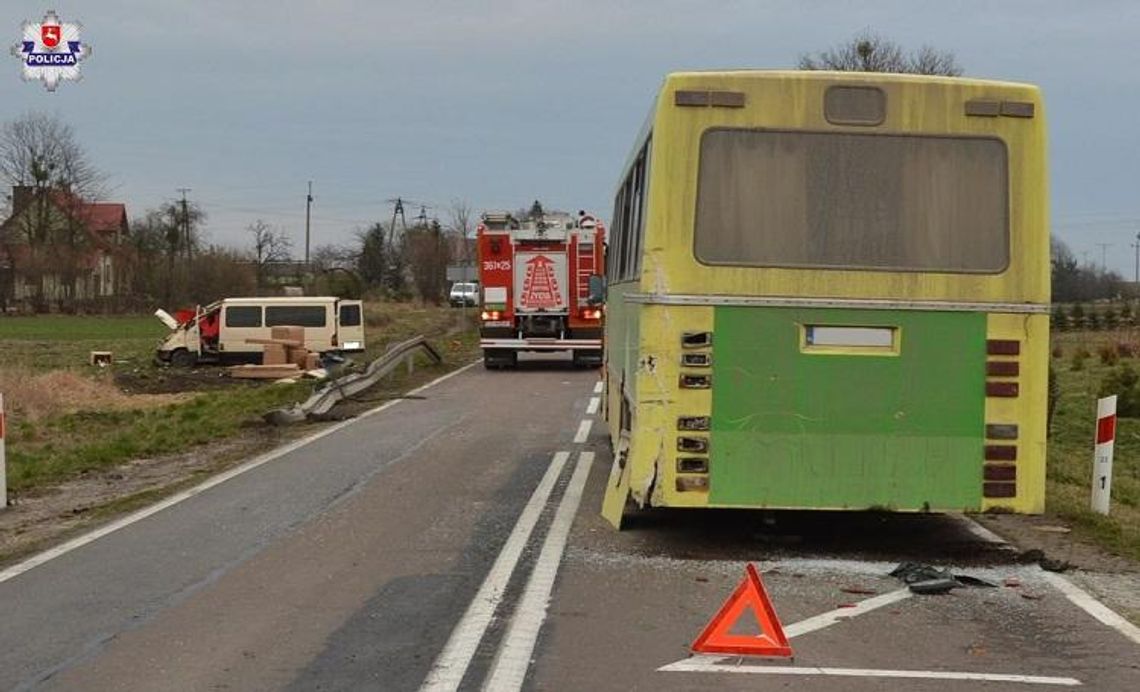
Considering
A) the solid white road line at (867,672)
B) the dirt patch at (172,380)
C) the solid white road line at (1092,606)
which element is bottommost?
the dirt patch at (172,380)

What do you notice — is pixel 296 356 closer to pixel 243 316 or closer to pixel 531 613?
pixel 243 316

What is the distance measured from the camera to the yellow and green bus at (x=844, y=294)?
26.6 feet

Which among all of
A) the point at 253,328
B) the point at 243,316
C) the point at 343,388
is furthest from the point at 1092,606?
the point at 243,316

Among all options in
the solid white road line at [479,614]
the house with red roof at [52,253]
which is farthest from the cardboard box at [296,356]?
the house with red roof at [52,253]

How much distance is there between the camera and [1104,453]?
10367 mm

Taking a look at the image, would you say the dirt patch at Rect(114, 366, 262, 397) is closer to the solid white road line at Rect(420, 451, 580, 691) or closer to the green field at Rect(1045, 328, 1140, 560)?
the green field at Rect(1045, 328, 1140, 560)

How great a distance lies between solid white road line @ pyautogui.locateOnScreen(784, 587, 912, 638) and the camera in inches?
263

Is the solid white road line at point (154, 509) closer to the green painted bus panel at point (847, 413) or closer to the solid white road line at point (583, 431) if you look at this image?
the solid white road line at point (583, 431)

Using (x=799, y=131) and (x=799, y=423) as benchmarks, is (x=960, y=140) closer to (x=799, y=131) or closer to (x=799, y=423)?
(x=799, y=131)

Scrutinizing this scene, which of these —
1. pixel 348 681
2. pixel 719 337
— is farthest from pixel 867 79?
pixel 348 681

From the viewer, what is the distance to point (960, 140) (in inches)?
320

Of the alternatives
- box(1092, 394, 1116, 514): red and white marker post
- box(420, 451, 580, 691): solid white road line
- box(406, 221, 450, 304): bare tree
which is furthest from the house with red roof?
box(1092, 394, 1116, 514): red and white marker post

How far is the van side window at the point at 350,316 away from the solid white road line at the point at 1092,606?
2555cm

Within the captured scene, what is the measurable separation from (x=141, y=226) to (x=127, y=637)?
82.5 meters
